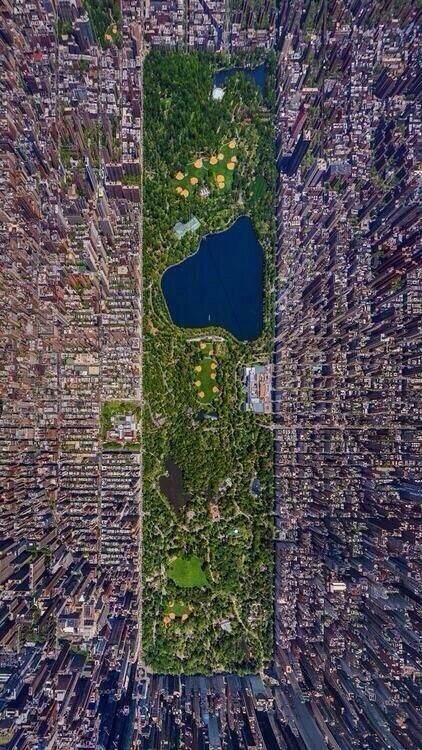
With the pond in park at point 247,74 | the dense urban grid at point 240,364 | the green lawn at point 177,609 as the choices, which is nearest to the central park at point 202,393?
the green lawn at point 177,609

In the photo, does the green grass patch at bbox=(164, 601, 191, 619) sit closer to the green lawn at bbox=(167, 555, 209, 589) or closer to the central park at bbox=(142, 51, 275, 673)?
the central park at bbox=(142, 51, 275, 673)

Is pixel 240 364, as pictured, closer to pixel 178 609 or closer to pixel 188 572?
pixel 188 572

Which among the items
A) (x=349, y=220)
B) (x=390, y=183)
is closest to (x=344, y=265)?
(x=349, y=220)

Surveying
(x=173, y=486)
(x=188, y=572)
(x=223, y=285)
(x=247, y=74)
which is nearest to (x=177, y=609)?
(x=188, y=572)

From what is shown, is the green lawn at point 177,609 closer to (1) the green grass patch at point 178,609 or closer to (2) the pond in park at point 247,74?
(1) the green grass patch at point 178,609

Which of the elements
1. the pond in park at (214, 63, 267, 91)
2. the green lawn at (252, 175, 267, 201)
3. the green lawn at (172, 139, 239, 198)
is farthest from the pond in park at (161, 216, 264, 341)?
the pond in park at (214, 63, 267, 91)

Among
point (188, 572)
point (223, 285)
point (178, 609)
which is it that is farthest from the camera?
point (223, 285)
